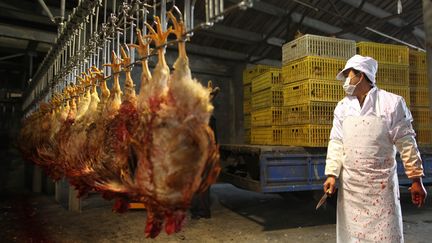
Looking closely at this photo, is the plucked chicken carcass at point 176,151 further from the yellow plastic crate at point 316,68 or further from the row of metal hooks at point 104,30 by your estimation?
the yellow plastic crate at point 316,68

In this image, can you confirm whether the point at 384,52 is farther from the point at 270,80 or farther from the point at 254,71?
the point at 254,71

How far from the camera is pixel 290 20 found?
24.4ft

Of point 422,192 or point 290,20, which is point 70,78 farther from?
point 290,20

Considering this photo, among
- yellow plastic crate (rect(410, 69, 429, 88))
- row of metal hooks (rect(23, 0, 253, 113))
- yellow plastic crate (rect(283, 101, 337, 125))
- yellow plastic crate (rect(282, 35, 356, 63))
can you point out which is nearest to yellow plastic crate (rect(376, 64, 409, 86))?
yellow plastic crate (rect(410, 69, 429, 88))

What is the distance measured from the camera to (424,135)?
5535 millimetres

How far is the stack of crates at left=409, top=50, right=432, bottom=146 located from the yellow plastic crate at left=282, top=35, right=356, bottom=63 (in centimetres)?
128

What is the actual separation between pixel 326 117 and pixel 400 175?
153 cm

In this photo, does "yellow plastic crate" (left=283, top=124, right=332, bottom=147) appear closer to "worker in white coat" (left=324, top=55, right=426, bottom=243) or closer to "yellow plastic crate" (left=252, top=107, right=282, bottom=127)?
"yellow plastic crate" (left=252, top=107, right=282, bottom=127)

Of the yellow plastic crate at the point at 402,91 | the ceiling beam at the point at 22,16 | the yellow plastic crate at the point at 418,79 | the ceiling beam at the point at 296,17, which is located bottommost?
the yellow plastic crate at the point at 402,91

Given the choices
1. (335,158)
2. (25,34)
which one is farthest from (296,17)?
(25,34)

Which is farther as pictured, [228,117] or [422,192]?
[228,117]

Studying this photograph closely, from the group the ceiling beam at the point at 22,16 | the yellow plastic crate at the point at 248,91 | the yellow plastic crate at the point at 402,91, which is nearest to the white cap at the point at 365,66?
the yellow plastic crate at the point at 402,91

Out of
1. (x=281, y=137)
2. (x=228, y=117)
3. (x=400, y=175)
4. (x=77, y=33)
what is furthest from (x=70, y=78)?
(x=228, y=117)

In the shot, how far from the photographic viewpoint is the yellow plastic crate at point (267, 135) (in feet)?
18.3
